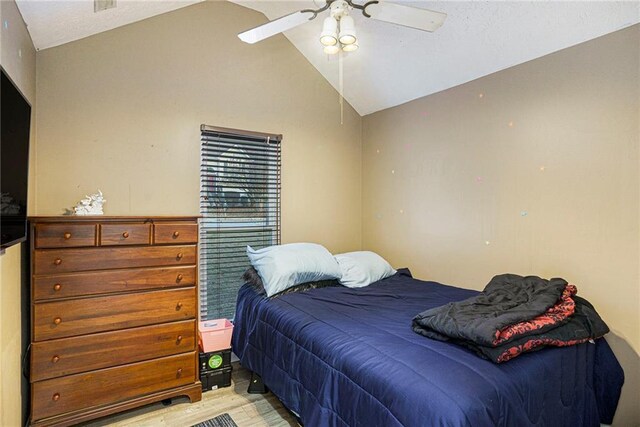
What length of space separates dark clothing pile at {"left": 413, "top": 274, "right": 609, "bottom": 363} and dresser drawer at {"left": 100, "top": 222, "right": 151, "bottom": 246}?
1630 mm

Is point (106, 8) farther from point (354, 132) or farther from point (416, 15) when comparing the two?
point (354, 132)

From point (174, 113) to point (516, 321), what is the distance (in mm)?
2560

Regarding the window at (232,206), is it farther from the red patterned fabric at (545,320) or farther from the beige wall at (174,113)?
the red patterned fabric at (545,320)

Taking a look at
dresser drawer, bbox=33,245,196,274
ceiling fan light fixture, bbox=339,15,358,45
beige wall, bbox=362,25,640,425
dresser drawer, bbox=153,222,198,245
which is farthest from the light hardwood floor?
ceiling fan light fixture, bbox=339,15,358,45

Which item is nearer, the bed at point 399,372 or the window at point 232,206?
the bed at point 399,372

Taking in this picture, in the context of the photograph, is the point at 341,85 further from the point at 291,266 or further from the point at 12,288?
the point at 12,288

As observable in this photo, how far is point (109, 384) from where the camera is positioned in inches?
78.4

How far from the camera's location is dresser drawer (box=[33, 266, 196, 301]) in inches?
72.5

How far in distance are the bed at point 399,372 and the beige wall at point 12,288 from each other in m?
1.21

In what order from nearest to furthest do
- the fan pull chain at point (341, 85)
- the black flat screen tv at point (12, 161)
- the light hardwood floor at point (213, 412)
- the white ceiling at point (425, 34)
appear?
1. the black flat screen tv at point (12, 161)
2. the white ceiling at point (425, 34)
3. the light hardwood floor at point (213, 412)
4. the fan pull chain at point (341, 85)

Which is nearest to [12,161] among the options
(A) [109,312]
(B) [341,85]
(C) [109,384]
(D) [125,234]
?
(D) [125,234]

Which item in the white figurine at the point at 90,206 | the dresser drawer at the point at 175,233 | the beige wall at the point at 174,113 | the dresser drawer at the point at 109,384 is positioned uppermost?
the beige wall at the point at 174,113

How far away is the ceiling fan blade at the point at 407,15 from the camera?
1678 mm

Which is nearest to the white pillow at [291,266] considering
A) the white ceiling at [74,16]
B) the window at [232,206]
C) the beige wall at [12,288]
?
the window at [232,206]
